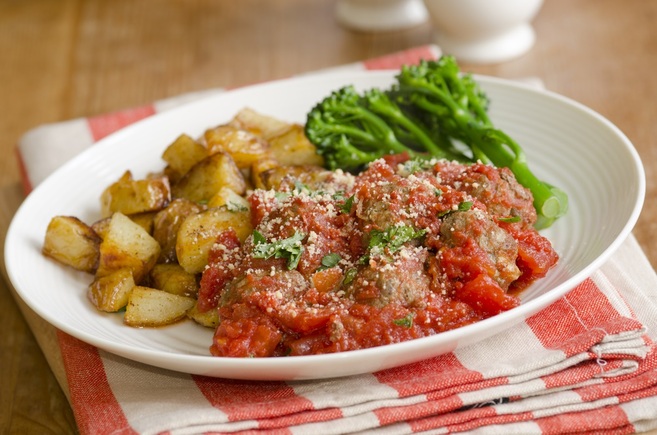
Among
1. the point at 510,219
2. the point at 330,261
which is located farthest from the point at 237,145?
the point at 510,219

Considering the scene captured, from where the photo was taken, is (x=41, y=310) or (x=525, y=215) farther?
(x=525, y=215)

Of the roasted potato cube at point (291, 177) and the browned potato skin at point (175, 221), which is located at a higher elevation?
the roasted potato cube at point (291, 177)

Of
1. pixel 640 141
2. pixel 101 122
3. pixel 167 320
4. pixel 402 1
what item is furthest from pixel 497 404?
pixel 402 1

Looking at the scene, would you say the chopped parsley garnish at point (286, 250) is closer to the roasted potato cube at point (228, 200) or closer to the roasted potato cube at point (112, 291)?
the roasted potato cube at point (228, 200)

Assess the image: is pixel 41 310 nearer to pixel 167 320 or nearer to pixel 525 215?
pixel 167 320

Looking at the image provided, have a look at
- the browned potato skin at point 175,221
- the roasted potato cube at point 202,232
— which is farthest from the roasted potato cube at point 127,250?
the roasted potato cube at point 202,232

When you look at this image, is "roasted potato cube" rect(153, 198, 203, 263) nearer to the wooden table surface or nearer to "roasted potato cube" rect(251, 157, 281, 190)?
"roasted potato cube" rect(251, 157, 281, 190)
